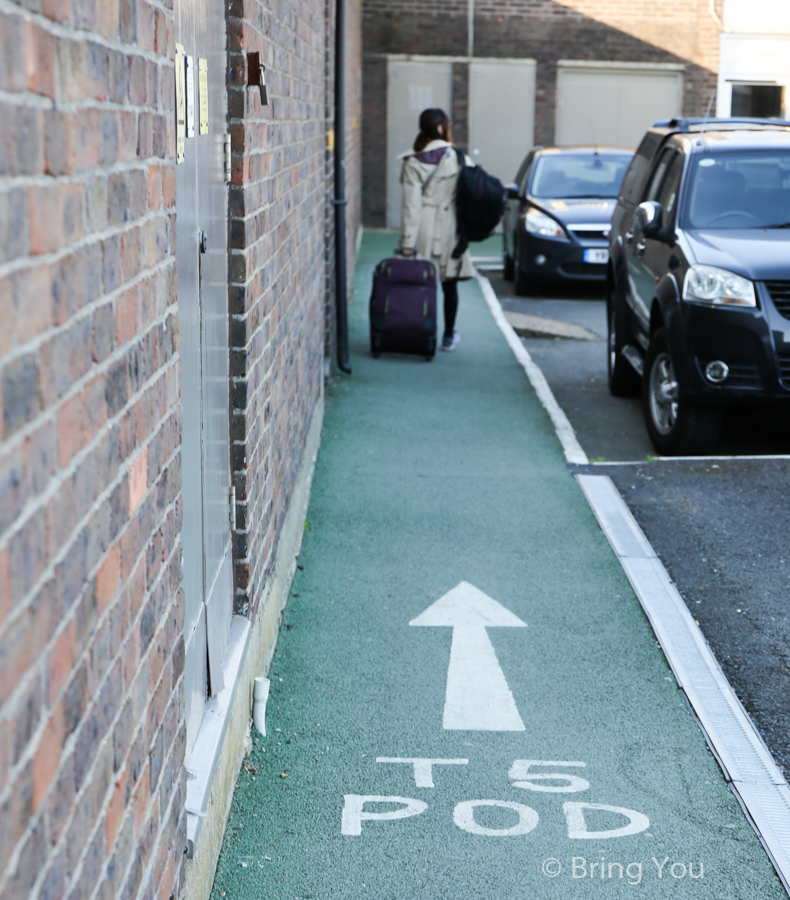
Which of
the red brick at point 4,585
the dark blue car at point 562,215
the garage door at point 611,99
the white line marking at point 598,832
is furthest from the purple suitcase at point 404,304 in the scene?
the garage door at point 611,99

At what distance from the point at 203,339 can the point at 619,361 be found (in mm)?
6334

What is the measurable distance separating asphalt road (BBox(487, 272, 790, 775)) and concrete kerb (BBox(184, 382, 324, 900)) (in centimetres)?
168

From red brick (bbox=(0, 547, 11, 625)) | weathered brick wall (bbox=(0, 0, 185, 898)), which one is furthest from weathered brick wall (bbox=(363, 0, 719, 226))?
red brick (bbox=(0, 547, 11, 625))

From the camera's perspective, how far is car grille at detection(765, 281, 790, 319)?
6.87m

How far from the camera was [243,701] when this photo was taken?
366 centimetres

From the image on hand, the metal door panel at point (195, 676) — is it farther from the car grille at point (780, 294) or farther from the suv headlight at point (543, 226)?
the suv headlight at point (543, 226)

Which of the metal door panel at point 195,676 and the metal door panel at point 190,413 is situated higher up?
the metal door panel at point 190,413

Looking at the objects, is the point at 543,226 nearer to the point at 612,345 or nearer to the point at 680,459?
the point at 612,345

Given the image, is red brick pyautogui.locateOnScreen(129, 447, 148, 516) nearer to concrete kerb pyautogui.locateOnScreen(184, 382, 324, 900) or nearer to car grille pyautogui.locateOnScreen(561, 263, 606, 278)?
concrete kerb pyautogui.locateOnScreen(184, 382, 324, 900)

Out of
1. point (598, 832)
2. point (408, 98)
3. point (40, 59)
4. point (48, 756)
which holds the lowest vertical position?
point (598, 832)

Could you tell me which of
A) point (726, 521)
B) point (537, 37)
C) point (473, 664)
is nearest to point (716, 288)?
point (726, 521)

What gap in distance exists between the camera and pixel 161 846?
90.6 inches

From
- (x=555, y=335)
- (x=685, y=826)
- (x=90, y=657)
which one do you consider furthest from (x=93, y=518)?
(x=555, y=335)

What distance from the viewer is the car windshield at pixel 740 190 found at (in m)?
7.62
